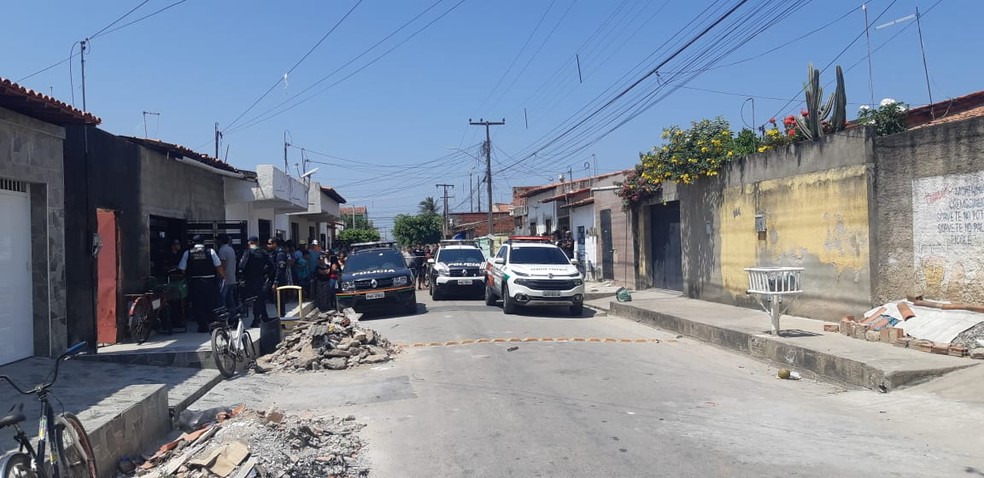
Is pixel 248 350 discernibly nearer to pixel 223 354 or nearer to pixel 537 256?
pixel 223 354

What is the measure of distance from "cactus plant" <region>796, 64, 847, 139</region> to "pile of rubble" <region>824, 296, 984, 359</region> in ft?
11.8

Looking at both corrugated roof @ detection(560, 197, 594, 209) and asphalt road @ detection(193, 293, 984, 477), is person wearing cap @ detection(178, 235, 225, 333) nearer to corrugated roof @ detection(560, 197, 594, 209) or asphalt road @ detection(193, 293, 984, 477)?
asphalt road @ detection(193, 293, 984, 477)

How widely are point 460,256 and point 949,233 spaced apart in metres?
15.5

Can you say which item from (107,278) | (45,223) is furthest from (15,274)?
(107,278)

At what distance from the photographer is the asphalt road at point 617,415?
5.75 meters

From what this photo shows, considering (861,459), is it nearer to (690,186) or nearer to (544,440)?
(544,440)

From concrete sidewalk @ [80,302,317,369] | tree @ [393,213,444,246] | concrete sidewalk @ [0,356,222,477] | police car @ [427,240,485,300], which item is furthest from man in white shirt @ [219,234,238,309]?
tree @ [393,213,444,246]

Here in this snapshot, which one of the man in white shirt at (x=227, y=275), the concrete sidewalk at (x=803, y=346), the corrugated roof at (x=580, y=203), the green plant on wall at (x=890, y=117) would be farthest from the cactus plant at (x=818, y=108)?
the corrugated roof at (x=580, y=203)

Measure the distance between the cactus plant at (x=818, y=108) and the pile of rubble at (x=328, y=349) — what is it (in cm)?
861

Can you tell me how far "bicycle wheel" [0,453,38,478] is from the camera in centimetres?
420

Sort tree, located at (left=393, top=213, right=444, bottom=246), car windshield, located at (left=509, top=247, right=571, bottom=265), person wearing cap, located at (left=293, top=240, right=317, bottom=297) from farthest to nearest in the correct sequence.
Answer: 1. tree, located at (left=393, top=213, right=444, bottom=246)
2. person wearing cap, located at (left=293, top=240, right=317, bottom=297)
3. car windshield, located at (left=509, top=247, right=571, bottom=265)

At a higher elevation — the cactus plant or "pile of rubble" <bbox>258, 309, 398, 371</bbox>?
the cactus plant

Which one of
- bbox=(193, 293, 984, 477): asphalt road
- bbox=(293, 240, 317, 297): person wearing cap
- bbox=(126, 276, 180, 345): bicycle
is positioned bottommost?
bbox=(193, 293, 984, 477): asphalt road

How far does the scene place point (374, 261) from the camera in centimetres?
1869
